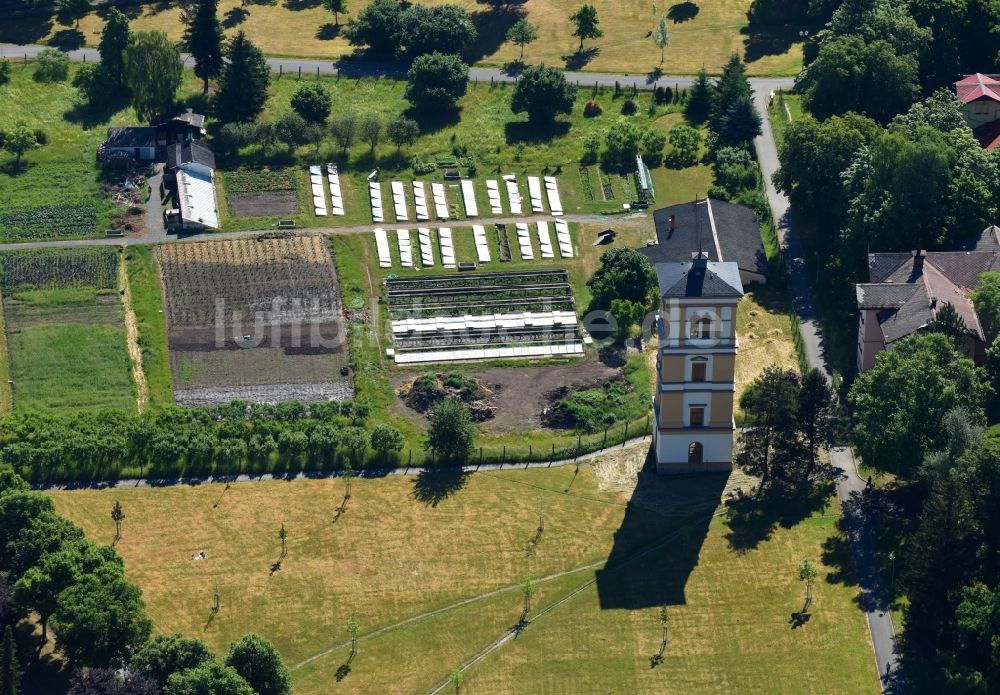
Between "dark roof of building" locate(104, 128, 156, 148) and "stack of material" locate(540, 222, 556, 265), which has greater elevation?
"dark roof of building" locate(104, 128, 156, 148)

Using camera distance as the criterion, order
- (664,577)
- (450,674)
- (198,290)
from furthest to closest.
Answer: (198,290)
(664,577)
(450,674)

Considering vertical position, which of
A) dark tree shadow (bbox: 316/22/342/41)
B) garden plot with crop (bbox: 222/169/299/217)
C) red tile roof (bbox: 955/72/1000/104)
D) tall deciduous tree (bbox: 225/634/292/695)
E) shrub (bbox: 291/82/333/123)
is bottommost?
tall deciduous tree (bbox: 225/634/292/695)

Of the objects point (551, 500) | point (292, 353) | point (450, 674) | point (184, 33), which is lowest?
point (450, 674)

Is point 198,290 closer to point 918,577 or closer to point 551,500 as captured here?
point 551,500

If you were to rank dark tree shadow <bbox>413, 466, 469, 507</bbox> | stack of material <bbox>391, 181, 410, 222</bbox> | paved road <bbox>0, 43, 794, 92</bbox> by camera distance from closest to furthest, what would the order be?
dark tree shadow <bbox>413, 466, 469, 507</bbox>
stack of material <bbox>391, 181, 410, 222</bbox>
paved road <bbox>0, 43, 794, 92</bbox>

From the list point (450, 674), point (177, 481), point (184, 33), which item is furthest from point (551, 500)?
point (184, 33)

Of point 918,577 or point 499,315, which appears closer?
point 918,577

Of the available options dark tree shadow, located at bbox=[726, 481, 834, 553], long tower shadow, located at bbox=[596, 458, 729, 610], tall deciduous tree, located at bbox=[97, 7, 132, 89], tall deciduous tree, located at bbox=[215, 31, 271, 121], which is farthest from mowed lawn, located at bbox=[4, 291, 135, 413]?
dark tree shadow, located at bbox=[726, 481, 834, 553]

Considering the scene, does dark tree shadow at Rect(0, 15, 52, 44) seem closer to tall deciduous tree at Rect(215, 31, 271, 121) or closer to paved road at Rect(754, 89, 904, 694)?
tall deciduous tree at Rect(215, 31, 271, 121)
